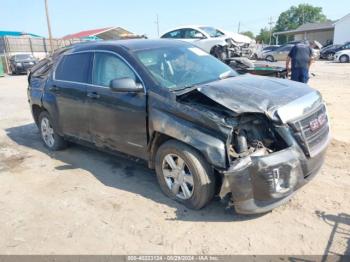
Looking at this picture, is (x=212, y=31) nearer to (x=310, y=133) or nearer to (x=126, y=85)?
(x=126, y=85)

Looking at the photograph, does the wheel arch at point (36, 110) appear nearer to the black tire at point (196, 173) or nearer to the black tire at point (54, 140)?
the black tire at point (54, 140)

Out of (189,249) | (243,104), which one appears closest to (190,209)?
(189,249)

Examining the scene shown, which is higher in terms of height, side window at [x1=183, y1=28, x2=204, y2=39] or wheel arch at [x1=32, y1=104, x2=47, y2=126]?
side window at [x1=183, y1=28, x2=204, y2=39]

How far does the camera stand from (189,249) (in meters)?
3.27

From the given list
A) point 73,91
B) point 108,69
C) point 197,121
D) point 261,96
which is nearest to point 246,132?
point 261,96

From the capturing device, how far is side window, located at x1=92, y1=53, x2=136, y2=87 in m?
4.49

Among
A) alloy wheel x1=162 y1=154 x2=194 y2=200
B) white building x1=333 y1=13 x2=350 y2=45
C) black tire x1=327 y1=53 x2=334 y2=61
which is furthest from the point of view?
white building x1=333 y1=13 x2=350 y2=45

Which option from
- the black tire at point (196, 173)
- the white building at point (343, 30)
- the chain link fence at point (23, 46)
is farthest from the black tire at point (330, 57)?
the black tire at point (196, 173)

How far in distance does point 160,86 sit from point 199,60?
1105mm

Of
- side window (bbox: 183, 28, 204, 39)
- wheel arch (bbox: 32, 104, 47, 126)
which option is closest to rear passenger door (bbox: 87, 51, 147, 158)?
wheel arch (bbox: 32, 104, 47, 126)

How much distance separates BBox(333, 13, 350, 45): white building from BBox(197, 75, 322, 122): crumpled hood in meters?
45.0

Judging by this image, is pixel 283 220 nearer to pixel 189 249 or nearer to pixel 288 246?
pixel 288 246

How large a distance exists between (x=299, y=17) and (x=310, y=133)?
113112 millimetres

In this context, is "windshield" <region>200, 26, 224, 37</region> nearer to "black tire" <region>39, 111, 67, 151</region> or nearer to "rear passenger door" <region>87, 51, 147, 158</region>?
"black tire" <region>39, 111, 67, 151</region>
